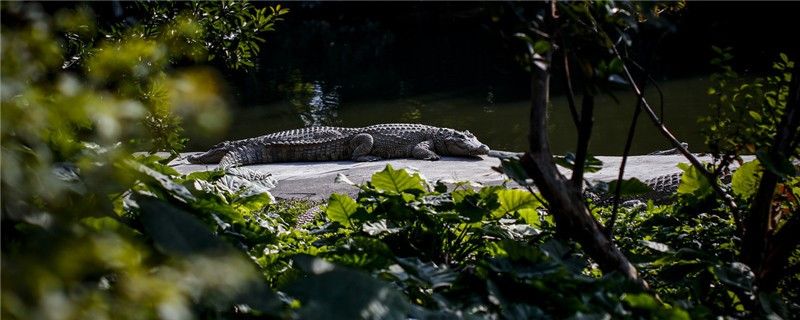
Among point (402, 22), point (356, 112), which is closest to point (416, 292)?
point (356, 112)

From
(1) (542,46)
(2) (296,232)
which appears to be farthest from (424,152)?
(1) (542,46)

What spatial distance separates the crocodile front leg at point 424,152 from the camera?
24.1 ft

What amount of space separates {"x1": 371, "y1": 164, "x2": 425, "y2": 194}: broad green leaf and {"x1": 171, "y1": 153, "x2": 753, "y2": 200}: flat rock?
8.13 ft

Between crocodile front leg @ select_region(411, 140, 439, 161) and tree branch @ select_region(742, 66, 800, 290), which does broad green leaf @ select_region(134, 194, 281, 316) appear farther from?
crocodile front leg @ select_region(411, 140, 439, 161)

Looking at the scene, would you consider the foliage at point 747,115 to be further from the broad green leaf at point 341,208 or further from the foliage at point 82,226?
the foliage at point 82,226

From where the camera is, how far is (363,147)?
770 cm

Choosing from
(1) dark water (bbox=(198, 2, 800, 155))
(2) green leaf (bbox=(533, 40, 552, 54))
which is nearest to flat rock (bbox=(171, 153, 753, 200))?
(1) dark water (bbox=(198, 2, 800, 155))

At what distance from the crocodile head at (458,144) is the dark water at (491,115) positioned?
2397mm

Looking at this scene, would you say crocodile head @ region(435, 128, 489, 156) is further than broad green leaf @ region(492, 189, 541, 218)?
Yes

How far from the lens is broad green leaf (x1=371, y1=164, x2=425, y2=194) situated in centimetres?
248

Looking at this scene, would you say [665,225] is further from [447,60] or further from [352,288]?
[447,60]

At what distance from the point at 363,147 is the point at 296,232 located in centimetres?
444

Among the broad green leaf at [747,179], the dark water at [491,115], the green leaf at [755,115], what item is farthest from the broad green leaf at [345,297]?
the dark water at [491,115]

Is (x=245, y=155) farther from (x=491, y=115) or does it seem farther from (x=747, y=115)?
(x=747, y=115)
